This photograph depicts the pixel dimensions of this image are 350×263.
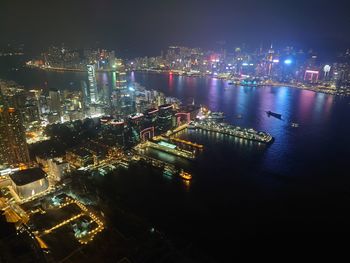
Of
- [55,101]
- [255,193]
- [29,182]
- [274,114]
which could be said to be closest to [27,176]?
[29,182]

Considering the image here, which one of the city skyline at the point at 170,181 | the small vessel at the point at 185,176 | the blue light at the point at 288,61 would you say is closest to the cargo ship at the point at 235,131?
the city skyline at the point at 170,181

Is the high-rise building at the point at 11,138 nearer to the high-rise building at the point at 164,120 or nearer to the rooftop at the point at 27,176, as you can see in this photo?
the rooftop at the point at 27,176

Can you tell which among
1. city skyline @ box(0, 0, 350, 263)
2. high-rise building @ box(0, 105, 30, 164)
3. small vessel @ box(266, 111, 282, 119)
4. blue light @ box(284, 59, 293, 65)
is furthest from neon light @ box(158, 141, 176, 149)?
blue light @ box(284, 59, 293, 65)

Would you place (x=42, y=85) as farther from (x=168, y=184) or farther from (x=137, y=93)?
(x=168, y=184)

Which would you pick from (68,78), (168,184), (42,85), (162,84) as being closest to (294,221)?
(168,184)

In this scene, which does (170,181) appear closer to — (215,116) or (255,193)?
(255,193)
